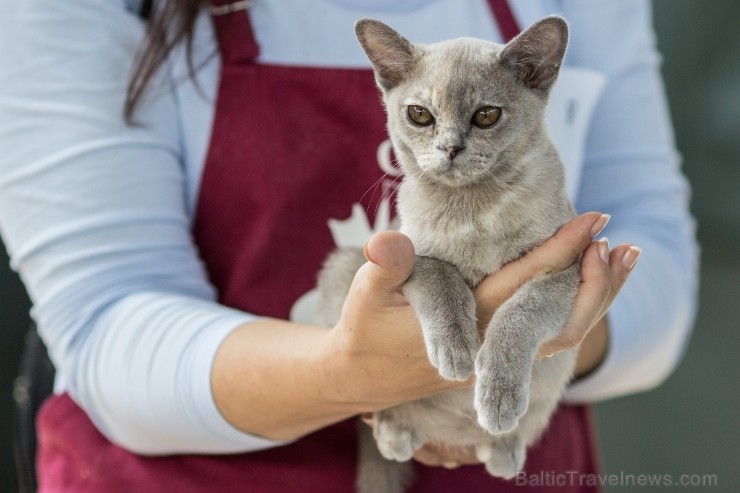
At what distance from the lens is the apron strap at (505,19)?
0.90 meters

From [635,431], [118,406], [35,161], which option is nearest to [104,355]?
[118,406]

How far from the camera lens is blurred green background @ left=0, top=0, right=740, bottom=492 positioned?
160 cm

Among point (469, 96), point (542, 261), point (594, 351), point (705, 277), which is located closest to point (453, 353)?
point (542, 261)

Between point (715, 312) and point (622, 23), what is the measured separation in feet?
2.90

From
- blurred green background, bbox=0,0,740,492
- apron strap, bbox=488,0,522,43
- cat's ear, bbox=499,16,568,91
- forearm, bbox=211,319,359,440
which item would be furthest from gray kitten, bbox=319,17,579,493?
blurred green background, bbox=0,0,740,492

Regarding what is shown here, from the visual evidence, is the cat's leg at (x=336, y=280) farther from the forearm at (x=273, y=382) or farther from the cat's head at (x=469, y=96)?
the cat's head at (x=469, y=96)

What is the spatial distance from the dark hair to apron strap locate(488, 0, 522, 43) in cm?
35

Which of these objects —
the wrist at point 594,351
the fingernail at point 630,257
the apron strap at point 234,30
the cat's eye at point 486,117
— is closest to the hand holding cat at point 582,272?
the fingernail at point 630,257

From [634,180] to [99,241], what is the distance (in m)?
0.68

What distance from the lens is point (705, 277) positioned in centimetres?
169

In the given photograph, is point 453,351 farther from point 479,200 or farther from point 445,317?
point 479,200

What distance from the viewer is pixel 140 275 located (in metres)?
0.90

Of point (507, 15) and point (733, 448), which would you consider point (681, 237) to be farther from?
point (733, 448)

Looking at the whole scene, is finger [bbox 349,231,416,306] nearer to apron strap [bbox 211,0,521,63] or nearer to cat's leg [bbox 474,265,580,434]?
cat's leg [bbox 474,265,580,434]
